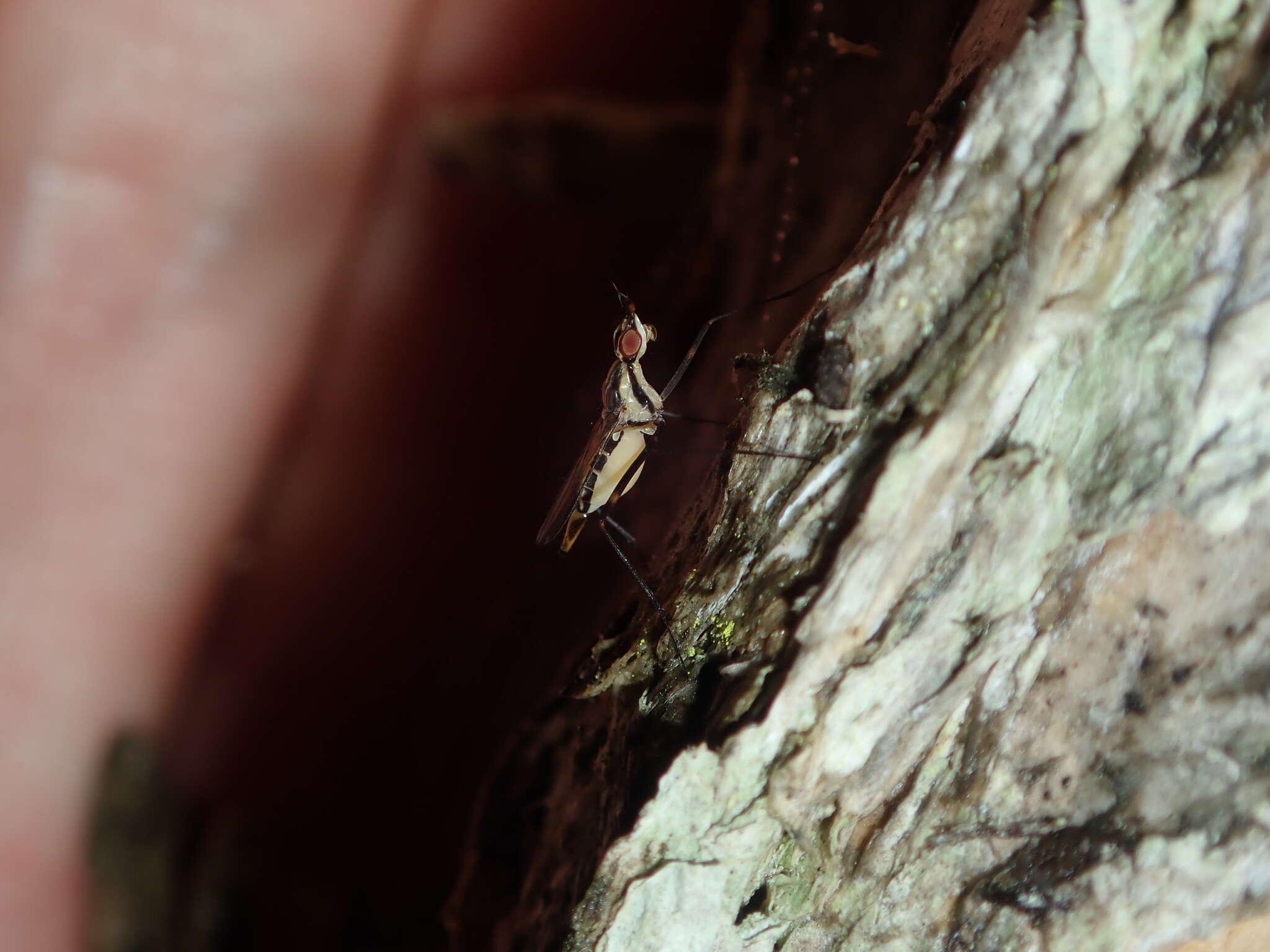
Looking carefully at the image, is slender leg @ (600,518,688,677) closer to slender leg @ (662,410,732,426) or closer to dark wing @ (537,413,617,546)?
dark wing @ (537,413,617,546)

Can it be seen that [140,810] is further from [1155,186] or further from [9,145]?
[1155,186]

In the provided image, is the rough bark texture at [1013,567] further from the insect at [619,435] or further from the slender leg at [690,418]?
the insect at [619,435]

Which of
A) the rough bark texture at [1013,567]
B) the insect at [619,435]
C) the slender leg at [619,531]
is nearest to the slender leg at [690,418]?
the insect at [619,435]

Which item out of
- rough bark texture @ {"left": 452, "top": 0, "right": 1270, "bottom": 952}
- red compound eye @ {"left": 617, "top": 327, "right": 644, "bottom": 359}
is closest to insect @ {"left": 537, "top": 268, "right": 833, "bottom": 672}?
red compound eye @ {"left": 617, "top": 327, "right": 644, "bottom": 359}

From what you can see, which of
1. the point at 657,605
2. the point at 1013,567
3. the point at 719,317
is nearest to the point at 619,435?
the point at 719,317

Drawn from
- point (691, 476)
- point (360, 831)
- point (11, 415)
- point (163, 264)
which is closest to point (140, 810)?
point (360, 831)

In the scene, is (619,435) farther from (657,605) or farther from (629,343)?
(657,605)
